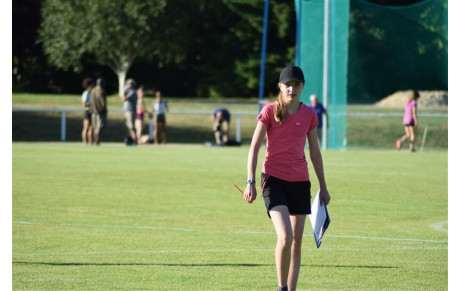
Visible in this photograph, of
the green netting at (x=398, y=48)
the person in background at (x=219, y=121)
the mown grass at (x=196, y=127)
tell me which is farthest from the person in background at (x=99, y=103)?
the mown grass at (x=196, y=127)

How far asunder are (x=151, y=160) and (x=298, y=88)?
60.3 feet

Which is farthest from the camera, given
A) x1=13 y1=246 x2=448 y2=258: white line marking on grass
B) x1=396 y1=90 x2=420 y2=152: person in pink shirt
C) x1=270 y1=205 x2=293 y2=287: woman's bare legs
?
x1=396 y1=90 x2=420 y2=152: person in pink shirt

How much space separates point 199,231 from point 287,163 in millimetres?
4663

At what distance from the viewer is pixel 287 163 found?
8.11 m

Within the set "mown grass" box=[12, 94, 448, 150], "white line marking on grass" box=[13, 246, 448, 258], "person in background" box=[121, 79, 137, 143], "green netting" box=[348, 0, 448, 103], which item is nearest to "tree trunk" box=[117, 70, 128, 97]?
"mown grass" box=[12, 94, 448, 150]

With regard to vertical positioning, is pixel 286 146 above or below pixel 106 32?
below

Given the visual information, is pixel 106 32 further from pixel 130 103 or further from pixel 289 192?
pixel 289 192

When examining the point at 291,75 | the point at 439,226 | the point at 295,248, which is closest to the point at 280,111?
the point at 291,75

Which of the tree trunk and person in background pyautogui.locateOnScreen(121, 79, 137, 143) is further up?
the tree trunk

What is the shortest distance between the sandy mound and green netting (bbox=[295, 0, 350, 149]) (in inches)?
85.4

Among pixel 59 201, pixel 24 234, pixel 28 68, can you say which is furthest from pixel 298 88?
pixel 28 68

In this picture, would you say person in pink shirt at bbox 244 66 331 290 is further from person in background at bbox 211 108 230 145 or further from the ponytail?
person in background at bbox 211 108 230 145

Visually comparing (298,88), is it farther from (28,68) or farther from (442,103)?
(28,68)

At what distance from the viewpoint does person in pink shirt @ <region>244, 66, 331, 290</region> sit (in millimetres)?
8009
